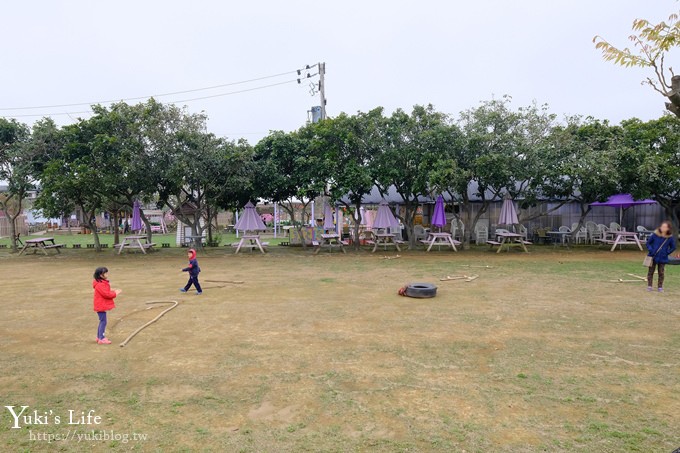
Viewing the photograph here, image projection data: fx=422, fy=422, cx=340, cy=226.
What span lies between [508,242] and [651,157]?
A: 7.17 metres

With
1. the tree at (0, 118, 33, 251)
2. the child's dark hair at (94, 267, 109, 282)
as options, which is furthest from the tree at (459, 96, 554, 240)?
the tree at (0, 118, 33, 251)

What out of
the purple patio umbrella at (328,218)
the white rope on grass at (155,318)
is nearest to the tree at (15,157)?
the purple patio umbrella at (328,218)

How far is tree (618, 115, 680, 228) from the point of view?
15425mm

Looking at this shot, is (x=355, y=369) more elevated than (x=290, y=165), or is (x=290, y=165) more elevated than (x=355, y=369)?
(x=290, y=165)

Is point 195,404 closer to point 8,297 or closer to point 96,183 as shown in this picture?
point 8,297

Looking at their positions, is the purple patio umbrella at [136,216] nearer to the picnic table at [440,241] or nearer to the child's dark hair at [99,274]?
the picnic table at [440,241]

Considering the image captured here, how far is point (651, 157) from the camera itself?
49.4 feet

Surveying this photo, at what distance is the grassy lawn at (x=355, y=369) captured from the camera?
3.36m

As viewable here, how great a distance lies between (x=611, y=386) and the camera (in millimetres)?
4227

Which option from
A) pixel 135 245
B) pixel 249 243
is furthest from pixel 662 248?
pixel 135 245

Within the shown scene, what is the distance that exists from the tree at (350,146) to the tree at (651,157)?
916 cm

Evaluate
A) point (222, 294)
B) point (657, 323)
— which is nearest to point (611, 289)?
point (657, 323)

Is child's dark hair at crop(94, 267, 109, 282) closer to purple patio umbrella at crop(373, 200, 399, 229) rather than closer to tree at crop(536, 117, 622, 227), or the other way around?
purple patio umbrella at crop(373, 200, 399, 229)

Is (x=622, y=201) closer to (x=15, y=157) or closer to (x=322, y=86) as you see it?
(x=322, y=86)
